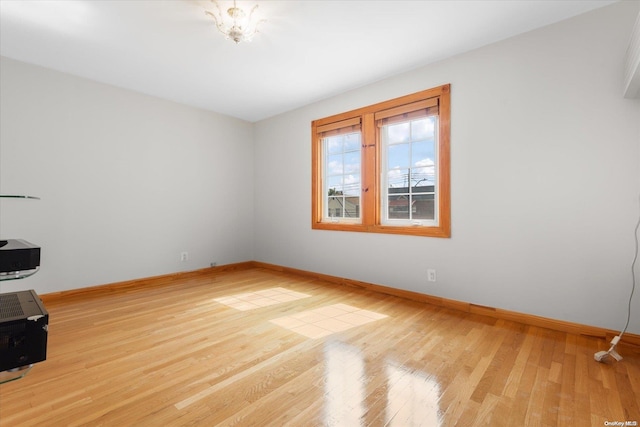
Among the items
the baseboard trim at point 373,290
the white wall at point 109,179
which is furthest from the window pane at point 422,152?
the white wall at point 109,179

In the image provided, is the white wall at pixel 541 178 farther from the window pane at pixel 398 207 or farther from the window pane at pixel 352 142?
the window pane at pixel 352 142

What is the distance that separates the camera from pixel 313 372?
6.00ft

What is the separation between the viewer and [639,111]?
2.16 m

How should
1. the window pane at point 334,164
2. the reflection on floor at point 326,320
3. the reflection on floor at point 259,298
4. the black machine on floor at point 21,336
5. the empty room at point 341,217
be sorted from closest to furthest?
the black machine on floor at point 21,336 < the empty room at point 341,217 < the reflection on floor at point 326,320 < the reflection on floor at point 259,298 < the window pane at point 334,164

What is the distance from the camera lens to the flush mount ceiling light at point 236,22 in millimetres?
2338

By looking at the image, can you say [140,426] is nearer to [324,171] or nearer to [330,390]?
[330,390]

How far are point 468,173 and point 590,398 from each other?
196cm

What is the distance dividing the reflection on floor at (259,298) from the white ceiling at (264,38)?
2627 mm

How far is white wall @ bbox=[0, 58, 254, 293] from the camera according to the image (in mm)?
3146

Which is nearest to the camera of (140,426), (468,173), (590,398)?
(140,426)

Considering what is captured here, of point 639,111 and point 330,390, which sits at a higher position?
point 639,111

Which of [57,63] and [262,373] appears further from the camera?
[57,63]

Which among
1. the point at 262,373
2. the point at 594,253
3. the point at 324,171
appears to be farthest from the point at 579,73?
the point at 262,373

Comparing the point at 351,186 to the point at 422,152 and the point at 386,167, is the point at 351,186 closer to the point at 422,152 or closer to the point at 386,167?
the point at 386,167
